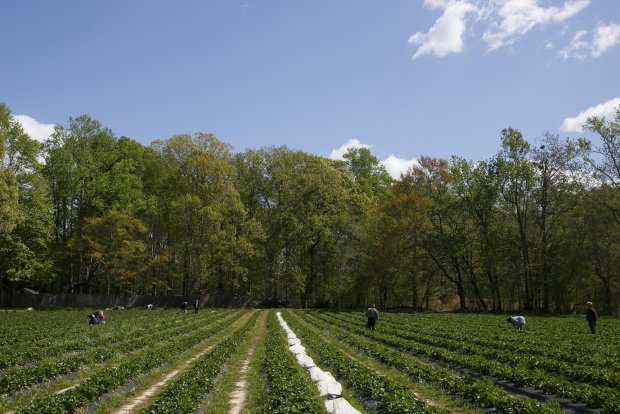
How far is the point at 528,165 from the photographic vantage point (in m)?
52.9

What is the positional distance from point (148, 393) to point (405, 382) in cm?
746

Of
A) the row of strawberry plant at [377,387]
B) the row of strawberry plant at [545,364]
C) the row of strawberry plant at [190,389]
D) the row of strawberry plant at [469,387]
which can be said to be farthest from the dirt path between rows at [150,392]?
the row of strawberry plant at [545,364]

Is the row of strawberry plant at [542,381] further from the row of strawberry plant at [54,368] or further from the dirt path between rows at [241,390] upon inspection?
the row of strawberry plant at [54,368]

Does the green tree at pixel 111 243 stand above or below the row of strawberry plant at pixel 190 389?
above

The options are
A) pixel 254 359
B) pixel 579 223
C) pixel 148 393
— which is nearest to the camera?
pixel 148 393

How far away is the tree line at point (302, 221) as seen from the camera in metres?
51.7

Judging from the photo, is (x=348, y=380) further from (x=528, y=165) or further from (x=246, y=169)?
(x=246, y=169)

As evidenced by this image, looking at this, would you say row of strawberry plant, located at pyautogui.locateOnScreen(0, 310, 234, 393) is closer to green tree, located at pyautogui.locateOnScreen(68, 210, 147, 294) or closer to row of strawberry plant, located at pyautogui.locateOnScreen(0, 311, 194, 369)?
row of strawberry plant, located at pyautogui.locateOnScreen(0, 311, 194, 369)

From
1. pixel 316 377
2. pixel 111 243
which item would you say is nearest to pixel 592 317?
pixel 316 377

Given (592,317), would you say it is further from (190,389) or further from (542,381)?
(190,389)

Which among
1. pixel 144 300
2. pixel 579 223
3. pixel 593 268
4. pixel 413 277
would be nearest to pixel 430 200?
pixel 413 277

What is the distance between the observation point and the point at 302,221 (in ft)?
213

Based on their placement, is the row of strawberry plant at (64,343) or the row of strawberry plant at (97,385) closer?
the row of strawberry plant at (97,385)

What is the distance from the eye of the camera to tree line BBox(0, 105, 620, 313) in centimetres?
5166
